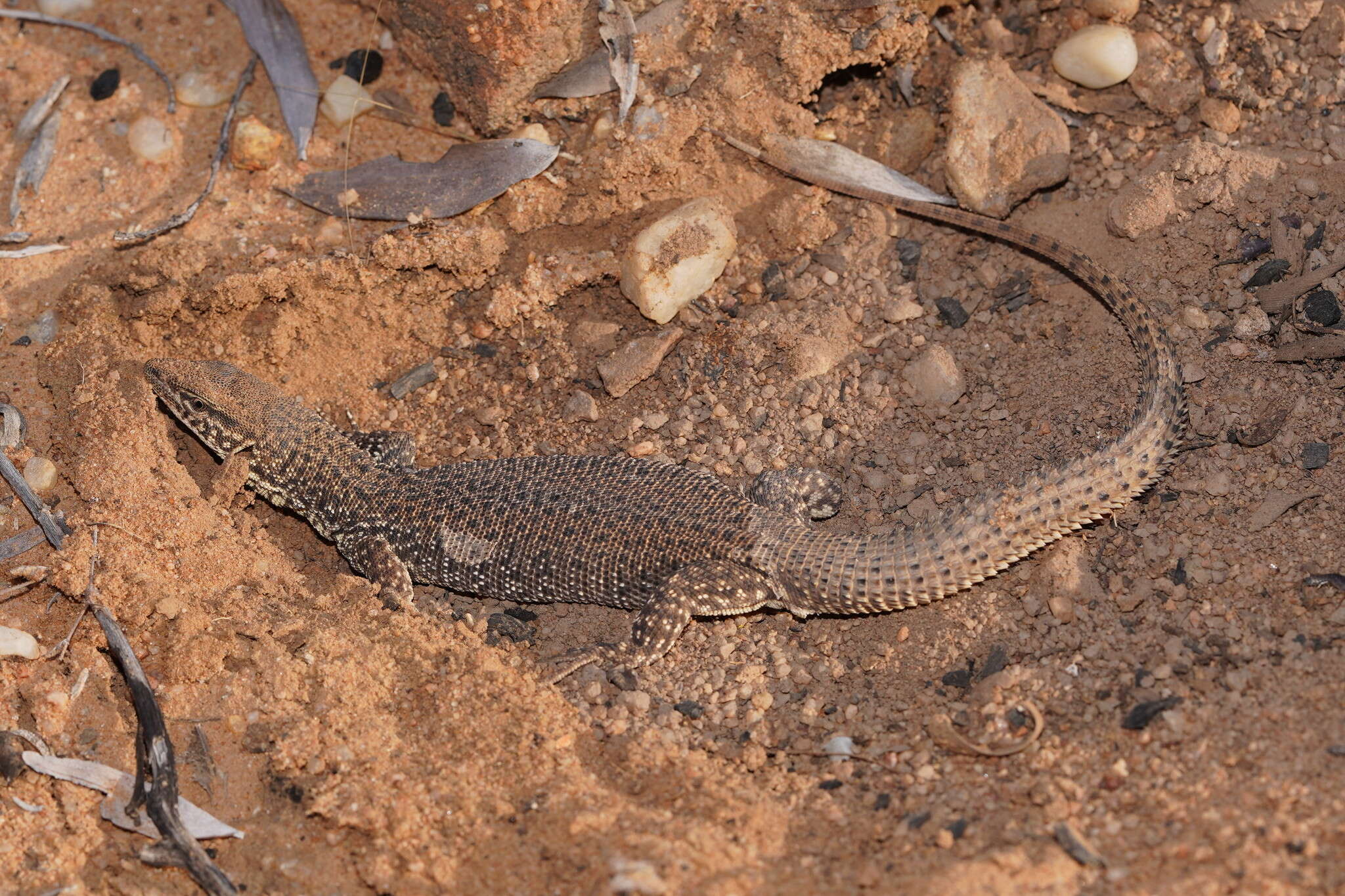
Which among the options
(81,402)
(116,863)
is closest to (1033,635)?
(116,863)

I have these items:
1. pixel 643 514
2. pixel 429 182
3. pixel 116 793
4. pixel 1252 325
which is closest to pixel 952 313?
pixel 1252 325

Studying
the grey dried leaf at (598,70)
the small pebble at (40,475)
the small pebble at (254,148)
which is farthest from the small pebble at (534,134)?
the small pebble at (40,475)

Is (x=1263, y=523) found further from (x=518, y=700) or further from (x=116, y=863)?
(x=116, y=863)

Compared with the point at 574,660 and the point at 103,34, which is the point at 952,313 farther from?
the point at 103,34

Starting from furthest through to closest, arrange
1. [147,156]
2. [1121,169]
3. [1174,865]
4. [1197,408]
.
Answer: [147,156]
[1121,169]
[1197,408]
[1174,865]

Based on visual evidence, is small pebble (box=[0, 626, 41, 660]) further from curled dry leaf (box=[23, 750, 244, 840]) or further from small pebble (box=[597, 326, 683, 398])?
small pebble (box=[597, 326, 683, 398])

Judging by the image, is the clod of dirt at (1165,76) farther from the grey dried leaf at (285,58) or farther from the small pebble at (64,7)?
the small pebble at (64,7)
